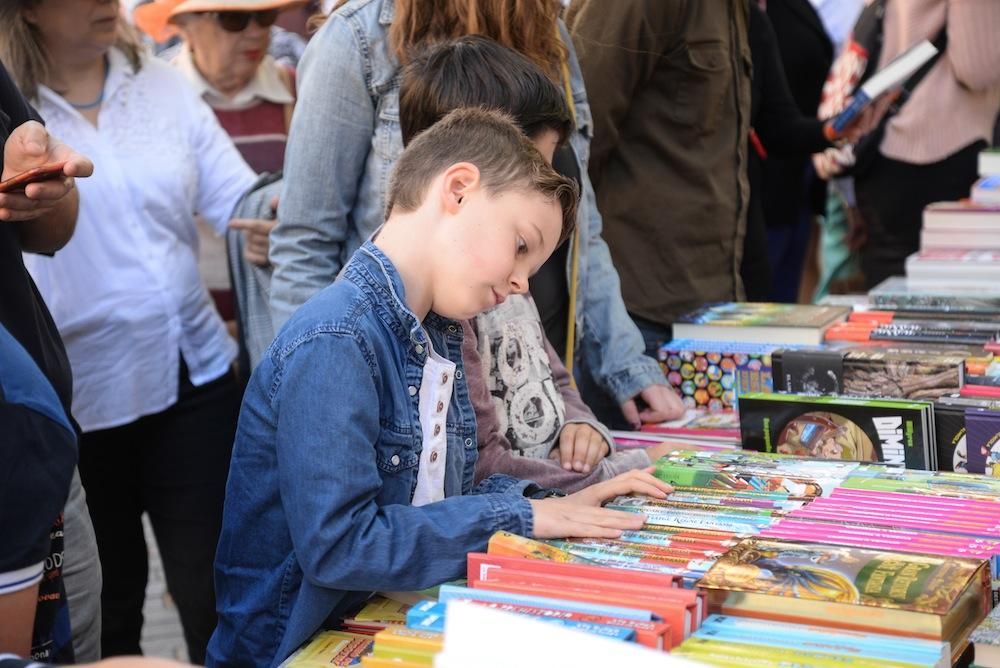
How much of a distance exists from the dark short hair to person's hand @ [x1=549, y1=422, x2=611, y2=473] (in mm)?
503

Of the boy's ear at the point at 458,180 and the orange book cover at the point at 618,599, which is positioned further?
the boy's ear at the point at 458,180

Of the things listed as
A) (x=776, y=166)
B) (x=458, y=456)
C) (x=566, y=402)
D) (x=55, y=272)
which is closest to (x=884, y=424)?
(x=566, y=402)

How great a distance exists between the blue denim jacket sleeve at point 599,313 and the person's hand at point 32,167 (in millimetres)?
1042

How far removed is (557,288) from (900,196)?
7.05 ft

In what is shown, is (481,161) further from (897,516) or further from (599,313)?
(599,313)

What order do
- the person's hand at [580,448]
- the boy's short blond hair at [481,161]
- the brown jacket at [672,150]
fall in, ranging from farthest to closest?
1. the brown jacket at [672,150]
2. the person's hand at [580,448]
3. the boy's short blond hair at [481,161]

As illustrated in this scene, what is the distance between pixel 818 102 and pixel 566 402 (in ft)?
10.7

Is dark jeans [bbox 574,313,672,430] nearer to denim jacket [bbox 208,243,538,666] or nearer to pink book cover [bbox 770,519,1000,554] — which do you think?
denim jacket [bbox 208,243,538,666]

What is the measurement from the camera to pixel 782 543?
5.08 feet

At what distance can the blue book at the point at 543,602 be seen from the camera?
1.35m

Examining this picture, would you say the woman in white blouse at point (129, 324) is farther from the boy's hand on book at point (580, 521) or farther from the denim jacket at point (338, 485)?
the boy's hand on book at point (580, 521)

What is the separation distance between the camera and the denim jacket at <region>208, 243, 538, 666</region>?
159cm

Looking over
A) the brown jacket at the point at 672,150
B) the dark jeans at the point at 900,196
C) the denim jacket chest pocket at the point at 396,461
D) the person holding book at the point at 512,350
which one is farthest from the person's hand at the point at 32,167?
the dark jeans at the point at 900,196

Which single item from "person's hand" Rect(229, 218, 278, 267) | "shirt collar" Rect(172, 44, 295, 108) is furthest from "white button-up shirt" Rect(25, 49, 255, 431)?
"shirt collar" Rect(172, 44, 295, 108)
